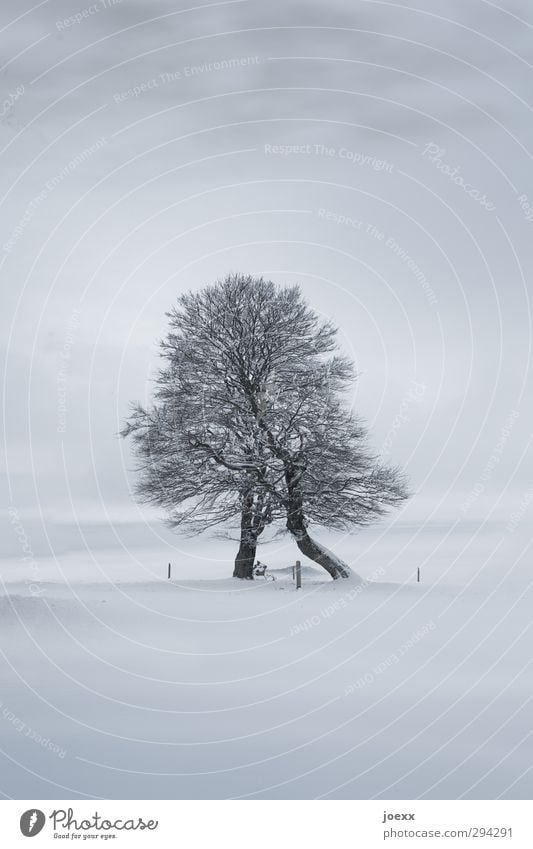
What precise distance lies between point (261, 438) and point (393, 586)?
7.10 meters

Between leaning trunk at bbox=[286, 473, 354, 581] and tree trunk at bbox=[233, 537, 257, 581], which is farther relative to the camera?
tree trunk at bbox=[233, 537, 257, 581]

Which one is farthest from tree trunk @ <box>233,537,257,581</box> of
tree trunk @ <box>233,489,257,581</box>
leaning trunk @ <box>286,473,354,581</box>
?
leaning trunk @ <box>286,473,354,581</box>

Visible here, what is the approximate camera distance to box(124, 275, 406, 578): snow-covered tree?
1277 inches

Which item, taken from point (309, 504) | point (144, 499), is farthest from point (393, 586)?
point (144, 499)

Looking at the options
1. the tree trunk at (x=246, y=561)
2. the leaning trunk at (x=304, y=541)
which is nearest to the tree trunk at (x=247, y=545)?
the tree trunk at (x=246, y=561)

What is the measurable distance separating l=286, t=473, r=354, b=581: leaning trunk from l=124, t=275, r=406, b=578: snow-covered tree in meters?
0.05

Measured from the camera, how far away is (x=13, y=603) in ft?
69.8

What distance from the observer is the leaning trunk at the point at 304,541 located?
32.6 m

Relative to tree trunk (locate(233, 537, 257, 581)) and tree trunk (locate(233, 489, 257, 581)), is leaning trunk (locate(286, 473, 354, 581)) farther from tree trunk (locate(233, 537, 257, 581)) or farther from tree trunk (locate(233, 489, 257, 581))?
tree trunk (locate(233, 537, 257, 581))

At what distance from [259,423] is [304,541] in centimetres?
468

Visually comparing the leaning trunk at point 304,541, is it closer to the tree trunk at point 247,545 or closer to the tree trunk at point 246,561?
the tree trunk at point 247,545

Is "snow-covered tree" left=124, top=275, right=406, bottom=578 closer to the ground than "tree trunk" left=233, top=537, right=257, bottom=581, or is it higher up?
higher up

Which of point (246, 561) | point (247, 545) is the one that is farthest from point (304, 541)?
point (246, 561)

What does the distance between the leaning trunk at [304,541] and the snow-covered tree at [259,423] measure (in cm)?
5
